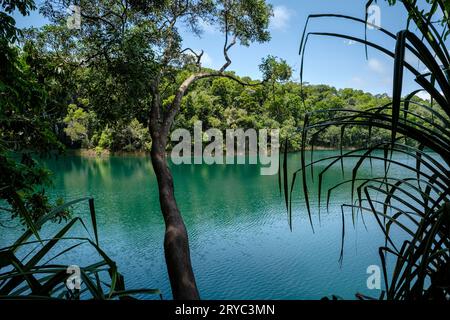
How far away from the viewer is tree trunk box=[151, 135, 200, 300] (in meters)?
1.94

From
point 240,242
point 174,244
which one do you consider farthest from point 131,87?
point 240,242

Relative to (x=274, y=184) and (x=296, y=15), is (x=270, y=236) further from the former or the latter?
(x=274, y=184)

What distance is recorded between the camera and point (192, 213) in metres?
9.72

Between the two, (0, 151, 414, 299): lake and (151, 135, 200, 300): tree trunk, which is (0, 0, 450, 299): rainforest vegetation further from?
(0, 151, 414, 299): lake

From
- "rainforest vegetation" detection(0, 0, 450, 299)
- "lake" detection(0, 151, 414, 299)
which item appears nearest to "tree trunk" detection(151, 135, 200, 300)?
"rainforest vegetation" detection(0, 0, 450, 299)

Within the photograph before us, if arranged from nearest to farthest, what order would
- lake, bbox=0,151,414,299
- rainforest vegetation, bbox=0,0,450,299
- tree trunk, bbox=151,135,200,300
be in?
1. rainforest vegetation, bbox=0,0,450,299
2. tree trunk, bbox=151,135,200,300
3. lake, bbox=0,151,414,299

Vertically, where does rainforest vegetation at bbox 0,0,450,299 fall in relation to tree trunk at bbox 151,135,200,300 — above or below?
above

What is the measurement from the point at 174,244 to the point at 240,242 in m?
5.30

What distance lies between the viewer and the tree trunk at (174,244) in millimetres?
1938

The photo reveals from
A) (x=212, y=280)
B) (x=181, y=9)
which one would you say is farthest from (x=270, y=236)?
(x=181, y=9)

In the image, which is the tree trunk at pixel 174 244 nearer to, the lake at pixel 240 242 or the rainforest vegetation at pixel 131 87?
the rainforest vegetation at pixel 131 87

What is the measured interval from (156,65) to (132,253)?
4353mm

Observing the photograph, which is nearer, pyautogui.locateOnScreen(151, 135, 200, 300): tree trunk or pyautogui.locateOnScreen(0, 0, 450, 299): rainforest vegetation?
pyautogui.locateOnScreen(0, 0, 450, 299): rainforest vegetation

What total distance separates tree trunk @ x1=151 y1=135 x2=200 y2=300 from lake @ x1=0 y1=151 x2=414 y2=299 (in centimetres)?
120
